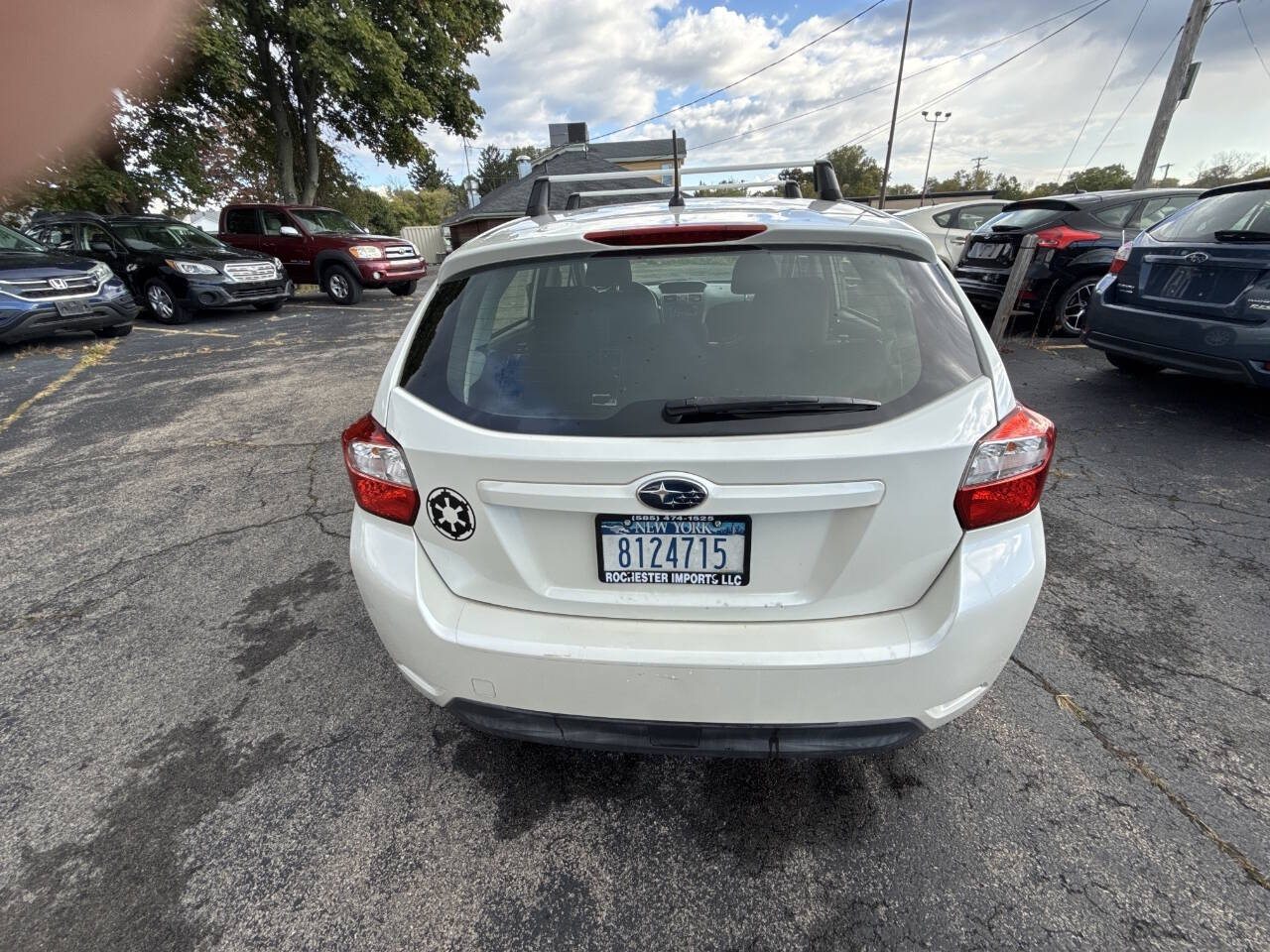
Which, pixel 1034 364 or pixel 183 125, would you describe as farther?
pixel 183 125

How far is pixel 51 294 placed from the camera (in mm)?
7773

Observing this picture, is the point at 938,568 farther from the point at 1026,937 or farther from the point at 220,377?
the point at 220,377

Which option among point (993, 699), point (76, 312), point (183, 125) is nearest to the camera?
point (993, 699)

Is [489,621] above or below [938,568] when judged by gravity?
below

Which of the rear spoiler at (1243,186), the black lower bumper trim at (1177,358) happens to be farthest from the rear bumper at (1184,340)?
the rear spoiler at (1243,186)

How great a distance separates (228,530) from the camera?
3.57m

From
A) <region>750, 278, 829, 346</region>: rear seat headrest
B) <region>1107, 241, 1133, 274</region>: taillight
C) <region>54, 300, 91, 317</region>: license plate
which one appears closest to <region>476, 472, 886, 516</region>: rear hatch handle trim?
<region>750, 278, 829, 346</region>: rear seat headrest

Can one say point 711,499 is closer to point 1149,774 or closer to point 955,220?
point 1149,774

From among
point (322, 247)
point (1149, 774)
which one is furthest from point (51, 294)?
point (1149, 774)

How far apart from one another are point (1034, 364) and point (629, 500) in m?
6.71

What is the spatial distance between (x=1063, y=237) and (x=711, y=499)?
745 cm

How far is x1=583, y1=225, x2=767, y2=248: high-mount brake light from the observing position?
1.59 metres

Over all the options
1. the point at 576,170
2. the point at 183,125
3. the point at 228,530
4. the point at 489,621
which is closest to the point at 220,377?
the point at 228,530

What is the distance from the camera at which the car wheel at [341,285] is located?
1279 centimetres
